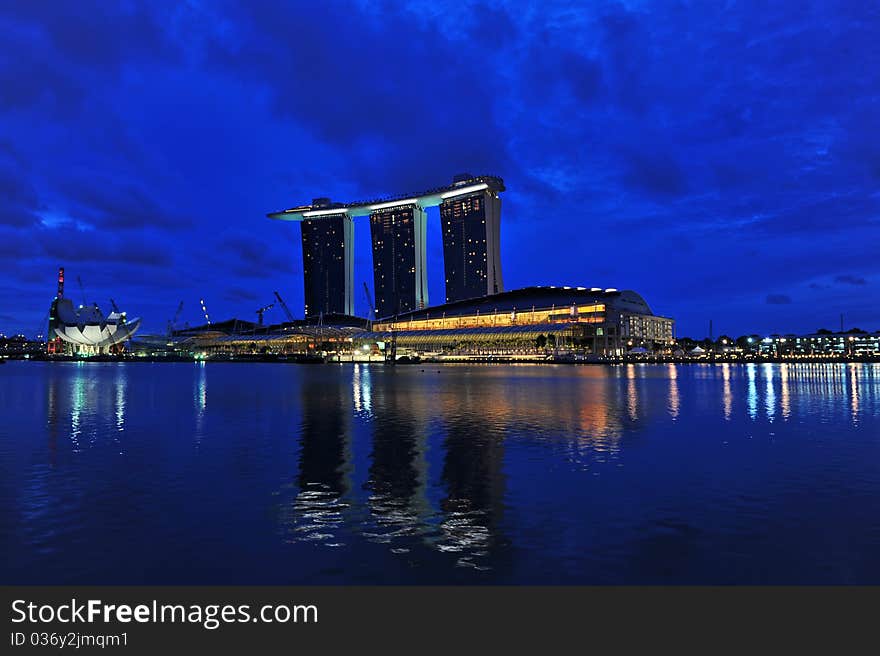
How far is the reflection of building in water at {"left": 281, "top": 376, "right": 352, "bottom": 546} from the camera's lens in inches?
561

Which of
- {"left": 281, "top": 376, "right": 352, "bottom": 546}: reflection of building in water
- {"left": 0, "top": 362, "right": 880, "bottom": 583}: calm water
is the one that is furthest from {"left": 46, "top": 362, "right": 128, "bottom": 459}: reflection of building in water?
{"left": 281, "top": 376, "right": 352, "bottom": 546}: reflection of building in water

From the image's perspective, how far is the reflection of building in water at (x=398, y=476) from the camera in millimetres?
14695

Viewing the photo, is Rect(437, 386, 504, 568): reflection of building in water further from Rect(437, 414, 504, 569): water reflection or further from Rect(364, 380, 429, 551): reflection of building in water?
Rect(364, 380, 429, 551): reflection of building in water

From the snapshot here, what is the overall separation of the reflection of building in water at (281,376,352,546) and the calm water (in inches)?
3.8

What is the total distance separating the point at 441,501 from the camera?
16.8 m

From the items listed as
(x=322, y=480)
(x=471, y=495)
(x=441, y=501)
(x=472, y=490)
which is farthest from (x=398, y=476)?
(x=441, y=501)

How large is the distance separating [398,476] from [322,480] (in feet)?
7.94

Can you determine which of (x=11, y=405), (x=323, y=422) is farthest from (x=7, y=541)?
(x=11, y=405)

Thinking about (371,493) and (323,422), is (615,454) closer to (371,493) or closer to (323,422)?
(371,493)

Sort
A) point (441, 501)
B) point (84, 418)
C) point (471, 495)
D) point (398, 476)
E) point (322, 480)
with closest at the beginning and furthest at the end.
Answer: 1. point (441, 501)
2. point (471, 495)
3. point (322, 480)
4. point (398, 476)
5. point (84, 418)

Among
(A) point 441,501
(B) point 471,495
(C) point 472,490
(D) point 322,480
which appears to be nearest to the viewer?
(A) point 441,501

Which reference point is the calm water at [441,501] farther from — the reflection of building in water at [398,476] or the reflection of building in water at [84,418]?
the reflection of building in water at [84,418]

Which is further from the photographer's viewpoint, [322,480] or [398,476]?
[398,476]

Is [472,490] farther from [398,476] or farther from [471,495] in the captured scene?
[398,476]
